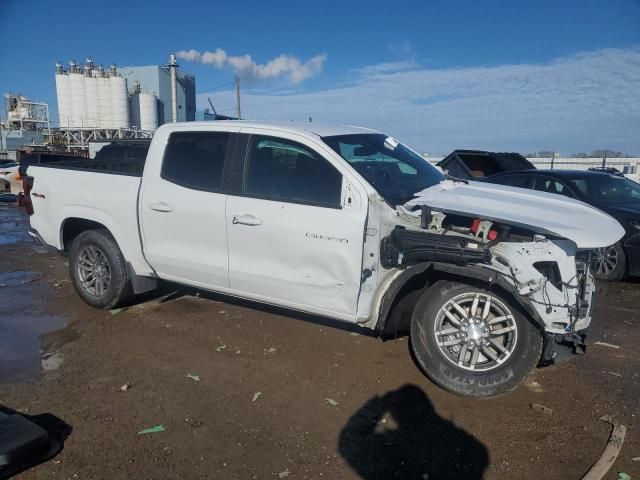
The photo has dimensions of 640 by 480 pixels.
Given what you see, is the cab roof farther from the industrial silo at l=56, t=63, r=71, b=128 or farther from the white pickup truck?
the industrial silo at l=56, t=63, r=71, b=128

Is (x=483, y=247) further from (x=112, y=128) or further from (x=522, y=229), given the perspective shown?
(x=112, y=128)

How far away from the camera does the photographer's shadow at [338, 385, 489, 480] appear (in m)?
2.77

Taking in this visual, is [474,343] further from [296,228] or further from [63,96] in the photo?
[63,96]

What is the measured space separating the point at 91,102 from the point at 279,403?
55413 millimetres

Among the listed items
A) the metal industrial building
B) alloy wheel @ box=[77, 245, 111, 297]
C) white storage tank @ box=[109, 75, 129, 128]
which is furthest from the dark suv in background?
white storage tank @ box=[109, 75, 129, 128]

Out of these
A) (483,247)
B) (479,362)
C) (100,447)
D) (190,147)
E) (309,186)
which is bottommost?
(100,447)

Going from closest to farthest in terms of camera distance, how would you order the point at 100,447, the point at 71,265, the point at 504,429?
the point at 100,447 < the point at 504,429 < the point at 71,265

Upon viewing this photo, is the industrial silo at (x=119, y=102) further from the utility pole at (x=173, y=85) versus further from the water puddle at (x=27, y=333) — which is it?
the water puddle at (x=27, y=333)

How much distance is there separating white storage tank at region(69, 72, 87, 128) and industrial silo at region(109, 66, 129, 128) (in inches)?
132

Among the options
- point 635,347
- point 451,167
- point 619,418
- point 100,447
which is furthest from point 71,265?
point 451,167

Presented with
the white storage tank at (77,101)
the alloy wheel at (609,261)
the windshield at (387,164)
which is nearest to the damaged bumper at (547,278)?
the windshield at (387,164)

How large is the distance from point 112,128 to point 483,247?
5382cm

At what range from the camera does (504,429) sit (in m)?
3.18

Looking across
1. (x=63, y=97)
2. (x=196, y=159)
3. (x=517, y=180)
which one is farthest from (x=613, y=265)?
(x=63, y=97)
